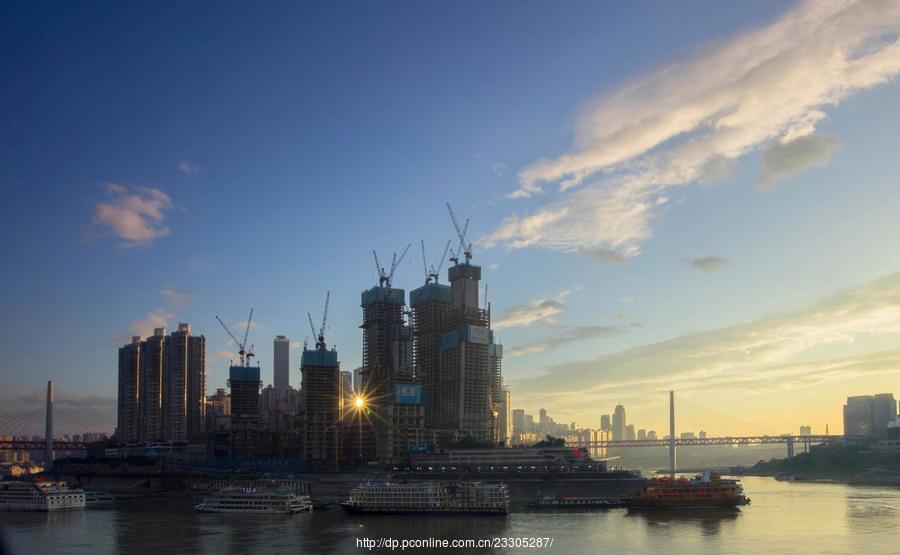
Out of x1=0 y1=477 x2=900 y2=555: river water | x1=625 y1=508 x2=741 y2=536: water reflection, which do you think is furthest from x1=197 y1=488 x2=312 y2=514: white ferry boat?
x1=625 y1=508 x2=741 y2=536: water reflection

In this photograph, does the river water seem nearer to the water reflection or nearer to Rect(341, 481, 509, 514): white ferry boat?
the water reflection

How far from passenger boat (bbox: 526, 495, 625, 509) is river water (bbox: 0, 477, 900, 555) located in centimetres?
566

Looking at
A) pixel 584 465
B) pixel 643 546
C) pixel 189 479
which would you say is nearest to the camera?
pixel 643 546

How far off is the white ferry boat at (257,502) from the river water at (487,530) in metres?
3.45

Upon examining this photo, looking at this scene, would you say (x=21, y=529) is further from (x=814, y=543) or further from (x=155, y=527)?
(x=814, y=543)

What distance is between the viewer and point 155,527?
332ft

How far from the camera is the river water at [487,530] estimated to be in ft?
256

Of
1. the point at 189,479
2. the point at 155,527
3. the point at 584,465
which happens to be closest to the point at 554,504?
the point at 584,465

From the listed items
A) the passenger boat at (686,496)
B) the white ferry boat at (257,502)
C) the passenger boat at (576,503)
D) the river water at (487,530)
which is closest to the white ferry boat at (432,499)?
the river water at (487,530)

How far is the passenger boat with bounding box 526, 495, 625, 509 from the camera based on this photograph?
408ft

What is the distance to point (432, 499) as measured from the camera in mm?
108688

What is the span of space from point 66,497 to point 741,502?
397ft

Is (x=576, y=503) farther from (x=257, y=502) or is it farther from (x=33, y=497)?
(x=33, y=497)

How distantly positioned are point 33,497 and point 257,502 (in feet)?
146
